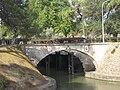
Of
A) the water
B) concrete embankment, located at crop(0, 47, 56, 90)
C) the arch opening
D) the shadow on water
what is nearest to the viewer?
concrete embankment, located at crop(0, 47, 56, 90)

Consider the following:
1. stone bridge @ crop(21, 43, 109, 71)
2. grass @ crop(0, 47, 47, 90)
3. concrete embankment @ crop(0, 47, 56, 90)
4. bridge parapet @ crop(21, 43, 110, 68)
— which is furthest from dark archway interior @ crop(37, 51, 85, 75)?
concrete embankment @ crop(0, 47, 56, 90)

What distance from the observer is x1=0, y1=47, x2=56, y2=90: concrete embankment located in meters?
24.9

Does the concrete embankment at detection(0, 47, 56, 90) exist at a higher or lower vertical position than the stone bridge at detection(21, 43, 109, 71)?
lower

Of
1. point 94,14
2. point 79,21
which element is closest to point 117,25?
point 94,14

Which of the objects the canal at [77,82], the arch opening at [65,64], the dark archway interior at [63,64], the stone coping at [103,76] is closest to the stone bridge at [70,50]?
the stone coping at [103,76]

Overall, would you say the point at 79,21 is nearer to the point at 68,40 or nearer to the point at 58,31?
the point at 58,31

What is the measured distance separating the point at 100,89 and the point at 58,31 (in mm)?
23008

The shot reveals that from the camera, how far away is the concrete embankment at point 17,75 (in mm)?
24927

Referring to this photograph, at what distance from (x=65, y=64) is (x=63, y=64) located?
0.59 m

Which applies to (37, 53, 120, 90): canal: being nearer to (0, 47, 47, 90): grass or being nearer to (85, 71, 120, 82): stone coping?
(85, 71, 120, 82): stone coping

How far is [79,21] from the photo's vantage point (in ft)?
178

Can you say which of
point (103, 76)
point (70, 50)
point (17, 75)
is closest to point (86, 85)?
point (103, 76)

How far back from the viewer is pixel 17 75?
26.9 meters

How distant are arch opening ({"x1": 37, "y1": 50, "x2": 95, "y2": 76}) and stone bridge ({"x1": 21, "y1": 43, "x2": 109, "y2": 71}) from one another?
163 inches
